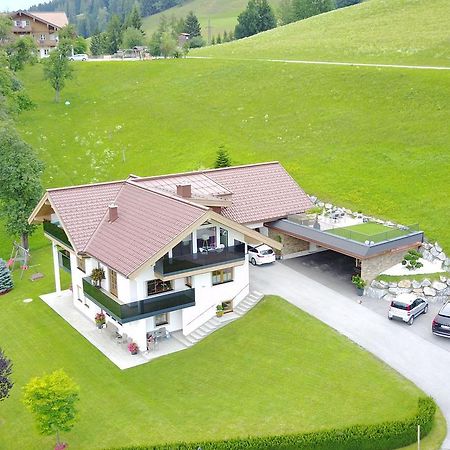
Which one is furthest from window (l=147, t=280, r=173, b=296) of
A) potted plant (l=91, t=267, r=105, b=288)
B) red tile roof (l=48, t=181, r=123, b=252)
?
red tile roof (l=48, t=181, r=123, b=252)

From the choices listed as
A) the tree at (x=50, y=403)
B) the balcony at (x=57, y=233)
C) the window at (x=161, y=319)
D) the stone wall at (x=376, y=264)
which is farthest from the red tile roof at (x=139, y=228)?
the stone wall at (x=376, y=264)

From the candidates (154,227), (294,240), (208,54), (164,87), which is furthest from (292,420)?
(208,54)

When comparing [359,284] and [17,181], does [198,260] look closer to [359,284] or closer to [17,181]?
[359,284]

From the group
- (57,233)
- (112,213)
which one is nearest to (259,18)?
(57,233)

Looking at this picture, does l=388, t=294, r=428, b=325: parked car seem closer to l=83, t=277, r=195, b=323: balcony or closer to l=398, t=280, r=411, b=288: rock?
l=398, t=280, r=411, b=288: rock

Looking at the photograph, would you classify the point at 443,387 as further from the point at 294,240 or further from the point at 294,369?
the point at 294,240

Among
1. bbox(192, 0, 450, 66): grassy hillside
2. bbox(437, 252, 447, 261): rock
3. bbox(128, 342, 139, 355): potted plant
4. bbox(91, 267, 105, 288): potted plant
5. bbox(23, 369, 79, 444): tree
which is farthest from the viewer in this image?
bbox(192, 0, 450, 66): grassy hillside
